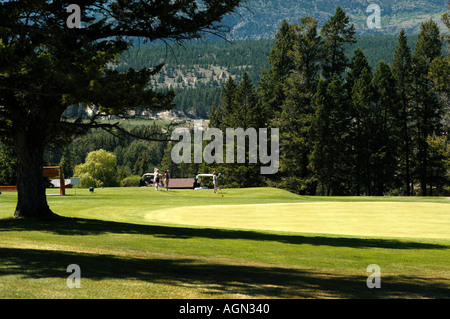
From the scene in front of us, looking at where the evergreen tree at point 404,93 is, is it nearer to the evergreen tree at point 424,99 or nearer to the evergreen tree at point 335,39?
the evergreen tree at point 424,99

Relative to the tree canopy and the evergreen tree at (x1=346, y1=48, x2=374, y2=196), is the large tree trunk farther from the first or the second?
the evergreen tree at (x1=346, y1=48, x2=374, y2=196)

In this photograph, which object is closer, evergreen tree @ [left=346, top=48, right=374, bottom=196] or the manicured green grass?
the manicured green grass

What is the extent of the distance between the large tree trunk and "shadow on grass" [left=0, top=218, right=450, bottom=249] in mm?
718

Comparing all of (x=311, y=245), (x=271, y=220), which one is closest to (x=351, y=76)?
(x=271, y=220)

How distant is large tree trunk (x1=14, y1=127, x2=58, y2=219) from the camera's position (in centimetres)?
1936

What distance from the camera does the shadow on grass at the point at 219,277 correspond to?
8.16m

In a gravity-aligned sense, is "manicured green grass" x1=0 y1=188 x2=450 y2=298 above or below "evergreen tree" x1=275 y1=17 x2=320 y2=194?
below

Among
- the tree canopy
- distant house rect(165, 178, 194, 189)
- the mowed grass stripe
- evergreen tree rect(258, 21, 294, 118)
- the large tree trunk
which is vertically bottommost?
distant house rect(165, 178, 194, 189)

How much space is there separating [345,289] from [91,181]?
392 feet

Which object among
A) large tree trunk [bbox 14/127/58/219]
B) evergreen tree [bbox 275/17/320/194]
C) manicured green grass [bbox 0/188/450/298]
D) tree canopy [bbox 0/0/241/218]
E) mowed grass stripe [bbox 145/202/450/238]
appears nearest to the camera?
manicured green grass [bbox 0/188/450/298]

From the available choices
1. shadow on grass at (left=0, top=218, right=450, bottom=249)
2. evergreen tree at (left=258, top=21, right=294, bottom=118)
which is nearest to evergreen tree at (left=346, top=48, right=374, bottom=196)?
evergreen tree at (left=258, top=21, right=294, bottom=118)

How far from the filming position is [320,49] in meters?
70.7

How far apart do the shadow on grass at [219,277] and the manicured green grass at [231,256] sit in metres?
0.02

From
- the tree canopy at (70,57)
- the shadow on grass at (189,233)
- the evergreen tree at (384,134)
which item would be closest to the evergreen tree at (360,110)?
the evergreen tree at (384,134)
